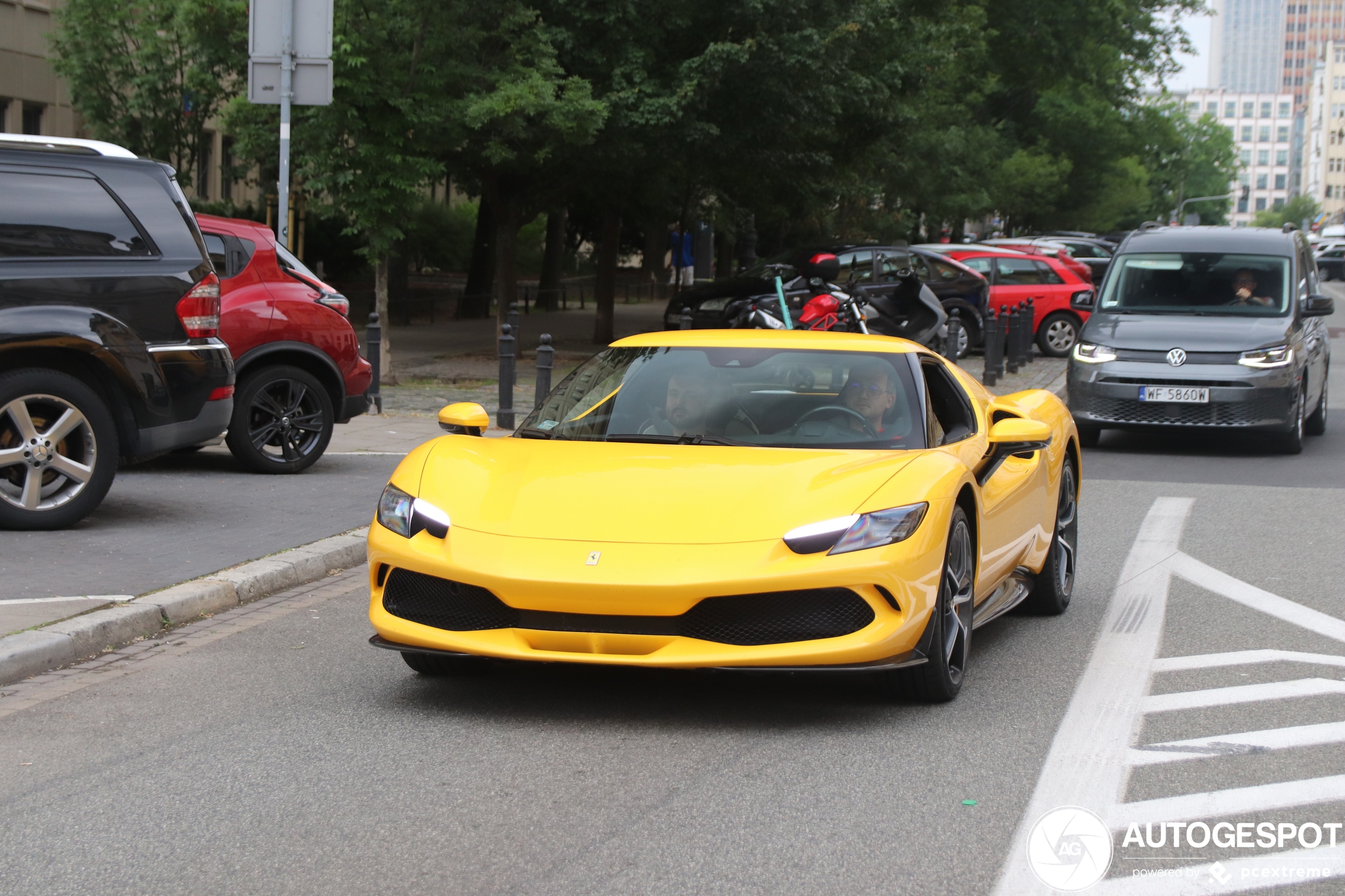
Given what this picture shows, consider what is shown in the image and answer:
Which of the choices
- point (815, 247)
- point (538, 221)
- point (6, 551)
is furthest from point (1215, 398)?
point (538, 221)

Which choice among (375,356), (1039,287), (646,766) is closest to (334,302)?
(375,356)

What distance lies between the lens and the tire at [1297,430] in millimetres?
Result: 14750

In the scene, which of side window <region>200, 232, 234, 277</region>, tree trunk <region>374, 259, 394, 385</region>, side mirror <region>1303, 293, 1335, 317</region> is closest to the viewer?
side window <region>200, 232, 234, 277</region>

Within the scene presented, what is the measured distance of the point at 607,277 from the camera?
27938mm

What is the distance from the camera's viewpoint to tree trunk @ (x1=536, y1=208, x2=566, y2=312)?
126 feet

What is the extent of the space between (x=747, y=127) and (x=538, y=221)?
3066 centimetres

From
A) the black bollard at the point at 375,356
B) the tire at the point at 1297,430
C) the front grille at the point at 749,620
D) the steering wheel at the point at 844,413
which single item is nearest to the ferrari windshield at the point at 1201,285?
the tire at the point at 1297,430

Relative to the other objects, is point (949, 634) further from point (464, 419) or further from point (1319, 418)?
point (1319, 418)

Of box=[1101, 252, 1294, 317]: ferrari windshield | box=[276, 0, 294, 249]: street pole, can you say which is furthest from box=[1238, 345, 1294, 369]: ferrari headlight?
box=[276, 0, 294, 249]: street pole

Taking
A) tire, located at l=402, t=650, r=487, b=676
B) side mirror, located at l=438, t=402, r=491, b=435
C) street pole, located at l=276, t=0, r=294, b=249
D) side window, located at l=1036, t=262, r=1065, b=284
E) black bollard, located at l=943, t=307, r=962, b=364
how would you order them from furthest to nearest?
side window, located at l=1036, t=262, r=1065, b=284 < black bollard, located at l=943, t=307, r=962, b=364 < street pole, located at l=276, t=0, r=294, b=249 < side mirror, located at l=438, t=402, r=491, b=435 < tire, located at l=402, t=650, r=487, b=676

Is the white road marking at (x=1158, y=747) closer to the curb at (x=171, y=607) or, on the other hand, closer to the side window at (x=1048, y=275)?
the curb at (x=171, y=607)

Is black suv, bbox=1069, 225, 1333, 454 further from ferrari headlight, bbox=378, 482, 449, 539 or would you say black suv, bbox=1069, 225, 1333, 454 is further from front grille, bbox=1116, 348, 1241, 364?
ferrari headlight, bbox=378, 482, 449, 539

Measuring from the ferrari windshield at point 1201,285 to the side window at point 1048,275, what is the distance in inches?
455

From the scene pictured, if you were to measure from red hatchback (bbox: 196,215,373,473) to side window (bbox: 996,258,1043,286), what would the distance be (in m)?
17.2
